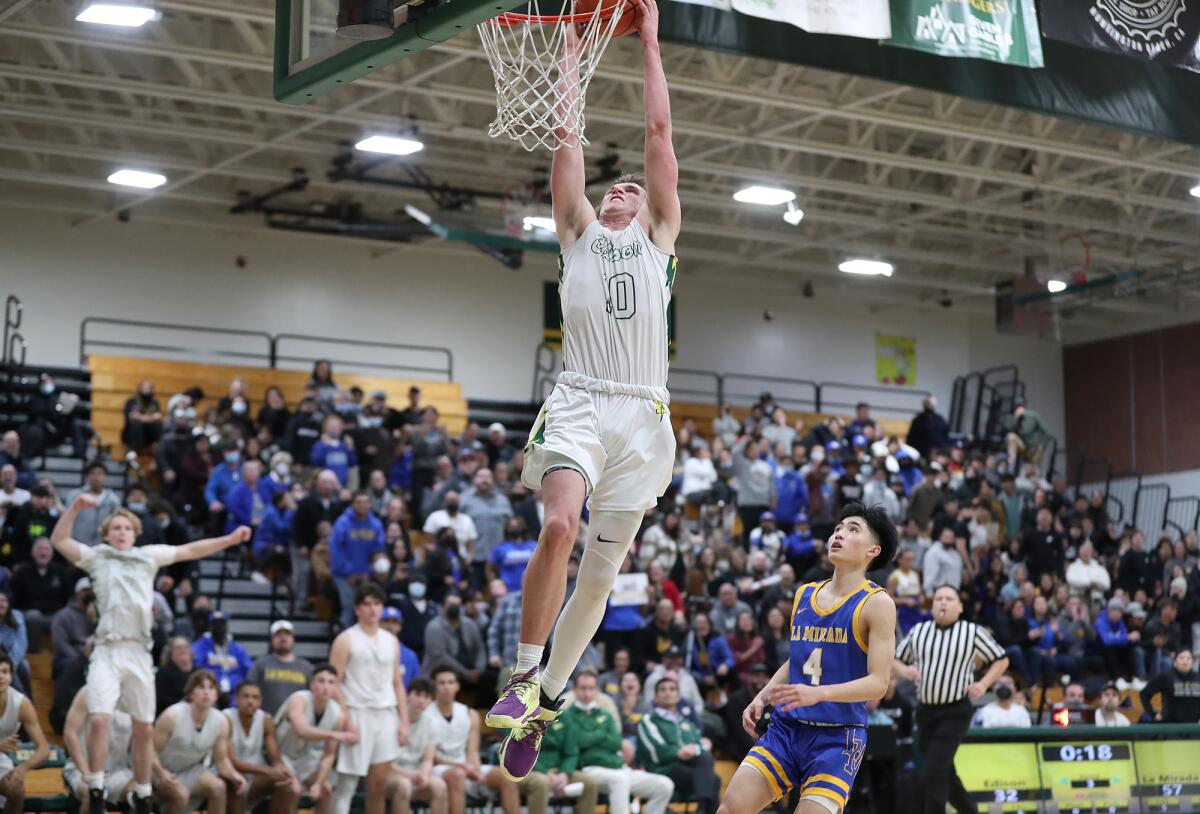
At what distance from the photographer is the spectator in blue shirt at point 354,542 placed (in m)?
17.1

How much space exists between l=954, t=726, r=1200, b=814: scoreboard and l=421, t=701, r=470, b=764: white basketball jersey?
13.9ft

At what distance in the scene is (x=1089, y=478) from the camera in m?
32.2

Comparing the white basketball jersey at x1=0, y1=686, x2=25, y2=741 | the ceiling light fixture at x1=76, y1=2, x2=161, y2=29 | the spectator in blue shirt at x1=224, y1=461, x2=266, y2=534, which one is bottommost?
the white basketball jersey at x1=0, y1=686, x2=25, y2=741

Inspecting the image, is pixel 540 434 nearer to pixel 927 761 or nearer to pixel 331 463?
pixel 927 761

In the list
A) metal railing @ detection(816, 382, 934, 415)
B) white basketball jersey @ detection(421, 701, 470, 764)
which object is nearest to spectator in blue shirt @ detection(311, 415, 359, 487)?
white basketball jersey @ detection(421, 701, 470, 764)

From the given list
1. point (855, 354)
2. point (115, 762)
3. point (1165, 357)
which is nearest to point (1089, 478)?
point (1165, 357)

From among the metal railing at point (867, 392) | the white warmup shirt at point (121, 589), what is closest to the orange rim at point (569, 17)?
the white warmup shirt at point (121, 589)

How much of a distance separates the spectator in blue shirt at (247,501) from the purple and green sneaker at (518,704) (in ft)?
41.0

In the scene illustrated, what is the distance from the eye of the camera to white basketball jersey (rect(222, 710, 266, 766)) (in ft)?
43.1

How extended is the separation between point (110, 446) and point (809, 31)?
12.6 meters

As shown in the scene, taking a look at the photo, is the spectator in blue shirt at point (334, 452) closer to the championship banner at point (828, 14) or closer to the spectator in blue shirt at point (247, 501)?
the spectator in blue shirt at point (247, 501)

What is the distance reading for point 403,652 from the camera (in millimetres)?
15391

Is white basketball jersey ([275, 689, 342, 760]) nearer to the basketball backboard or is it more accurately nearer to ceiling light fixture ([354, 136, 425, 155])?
the basketball backboard

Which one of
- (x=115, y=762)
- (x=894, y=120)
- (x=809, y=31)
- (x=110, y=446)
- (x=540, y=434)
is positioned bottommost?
(x=115, y=762)
